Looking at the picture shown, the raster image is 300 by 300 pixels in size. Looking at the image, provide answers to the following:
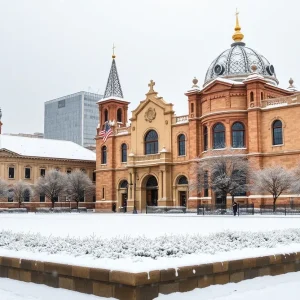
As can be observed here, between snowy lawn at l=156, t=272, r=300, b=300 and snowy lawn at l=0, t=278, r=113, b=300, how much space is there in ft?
6.14

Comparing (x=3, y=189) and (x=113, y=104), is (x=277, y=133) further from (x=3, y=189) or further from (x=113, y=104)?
(x=3, y=189)

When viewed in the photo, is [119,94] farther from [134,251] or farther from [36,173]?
[134,251]

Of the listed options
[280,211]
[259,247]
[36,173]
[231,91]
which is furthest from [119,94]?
[259,247]

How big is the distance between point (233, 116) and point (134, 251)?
4589 cm

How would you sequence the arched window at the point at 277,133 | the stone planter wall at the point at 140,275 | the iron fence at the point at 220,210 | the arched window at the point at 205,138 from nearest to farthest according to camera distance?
the stone planter wall at the point at 140,275, the iron fence at the point at 220,210, the arched window at the point at 277,133, the arched window at the point at 205,138

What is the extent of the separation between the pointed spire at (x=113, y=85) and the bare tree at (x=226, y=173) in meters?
26.7

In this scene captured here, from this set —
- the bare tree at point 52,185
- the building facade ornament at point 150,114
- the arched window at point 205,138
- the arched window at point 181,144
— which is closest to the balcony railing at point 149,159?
the arched window at point 181,144

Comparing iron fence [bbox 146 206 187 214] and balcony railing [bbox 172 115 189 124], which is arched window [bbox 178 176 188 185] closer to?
iron fence [bbox 146 206 187 214]

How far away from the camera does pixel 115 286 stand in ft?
29.1

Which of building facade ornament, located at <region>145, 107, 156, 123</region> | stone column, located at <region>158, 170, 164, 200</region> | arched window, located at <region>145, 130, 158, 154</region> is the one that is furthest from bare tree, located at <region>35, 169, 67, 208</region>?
stone column, located at <region>158, 170, 164, 200</region>

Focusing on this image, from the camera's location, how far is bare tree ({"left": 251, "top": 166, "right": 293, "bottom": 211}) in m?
46.5

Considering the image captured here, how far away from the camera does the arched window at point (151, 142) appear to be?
2571 inches

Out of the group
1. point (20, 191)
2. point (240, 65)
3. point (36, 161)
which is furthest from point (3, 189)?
point (240, 65)

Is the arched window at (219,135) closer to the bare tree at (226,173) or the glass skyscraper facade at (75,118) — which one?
the bare tree at (226,173)
